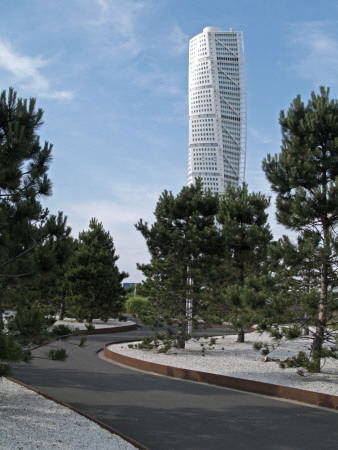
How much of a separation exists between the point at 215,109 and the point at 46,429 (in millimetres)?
60350

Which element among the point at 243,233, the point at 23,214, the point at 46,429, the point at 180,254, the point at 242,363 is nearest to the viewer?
the point at 46,429

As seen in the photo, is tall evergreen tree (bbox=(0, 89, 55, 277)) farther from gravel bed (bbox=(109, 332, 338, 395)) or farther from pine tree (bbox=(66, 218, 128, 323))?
pine tree (bbox=(66, 218, 128, 323))

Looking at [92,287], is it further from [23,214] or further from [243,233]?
[23,214]

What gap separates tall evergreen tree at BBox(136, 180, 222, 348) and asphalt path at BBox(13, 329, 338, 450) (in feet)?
12.7

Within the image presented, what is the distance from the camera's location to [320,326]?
9117 millimetres

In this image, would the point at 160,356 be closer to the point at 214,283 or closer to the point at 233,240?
the point at 214,283

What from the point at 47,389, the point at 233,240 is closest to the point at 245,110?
the point at 233,240

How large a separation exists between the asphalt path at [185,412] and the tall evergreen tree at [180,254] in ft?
12.7

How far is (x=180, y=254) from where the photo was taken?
14.0 metres

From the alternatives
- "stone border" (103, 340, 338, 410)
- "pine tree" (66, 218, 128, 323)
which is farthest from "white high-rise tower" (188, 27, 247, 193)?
"stone border" (103, 340, 338, 410)

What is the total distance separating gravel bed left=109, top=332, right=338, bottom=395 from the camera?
8906mm

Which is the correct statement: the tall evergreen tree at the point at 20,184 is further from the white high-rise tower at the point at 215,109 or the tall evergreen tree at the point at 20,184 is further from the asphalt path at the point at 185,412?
the white high-rise tower at the point at 215,109

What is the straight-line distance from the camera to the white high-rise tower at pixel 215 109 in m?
59.5

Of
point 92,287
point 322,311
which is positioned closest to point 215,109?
point 92,287
